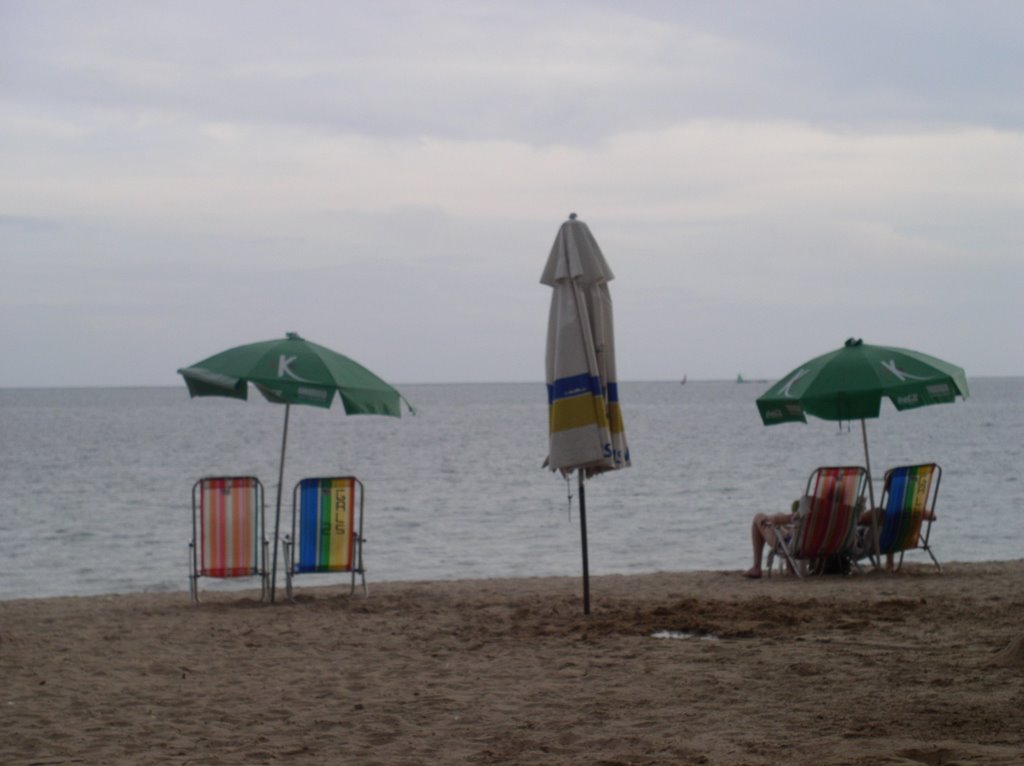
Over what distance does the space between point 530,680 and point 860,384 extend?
4.63m

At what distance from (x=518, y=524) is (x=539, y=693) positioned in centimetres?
1329

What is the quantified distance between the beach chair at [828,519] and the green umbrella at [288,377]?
130 inches

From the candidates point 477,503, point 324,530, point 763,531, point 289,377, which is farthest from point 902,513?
point 477,503

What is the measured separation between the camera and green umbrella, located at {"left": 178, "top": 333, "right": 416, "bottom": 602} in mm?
8148

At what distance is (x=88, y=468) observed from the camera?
3316 cm

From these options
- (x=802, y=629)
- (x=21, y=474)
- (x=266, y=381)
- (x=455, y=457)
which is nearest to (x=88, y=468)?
(x=21, y=474)

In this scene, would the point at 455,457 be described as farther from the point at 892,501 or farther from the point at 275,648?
the point at 275,648

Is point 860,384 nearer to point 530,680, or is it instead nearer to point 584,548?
point 584,548

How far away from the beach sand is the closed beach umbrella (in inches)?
40.4

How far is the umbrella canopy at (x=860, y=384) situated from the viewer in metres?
9.18

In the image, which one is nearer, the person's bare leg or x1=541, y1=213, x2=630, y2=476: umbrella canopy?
x1=541, y1=213, x2=630, y2=476: umbrella canopy

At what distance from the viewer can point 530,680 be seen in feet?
18.2

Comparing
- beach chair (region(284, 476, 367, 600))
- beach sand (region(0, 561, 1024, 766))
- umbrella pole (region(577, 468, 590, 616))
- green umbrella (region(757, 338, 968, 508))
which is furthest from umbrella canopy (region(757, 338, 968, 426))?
beach chair (region(284, 476, 367, 600))

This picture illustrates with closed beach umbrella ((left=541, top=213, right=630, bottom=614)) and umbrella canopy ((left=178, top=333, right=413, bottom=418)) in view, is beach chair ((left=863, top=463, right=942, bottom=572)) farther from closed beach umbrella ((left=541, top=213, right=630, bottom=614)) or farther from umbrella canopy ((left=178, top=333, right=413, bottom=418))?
umbrella canopy ((left=178, top=333, right=413, bottom=418))
